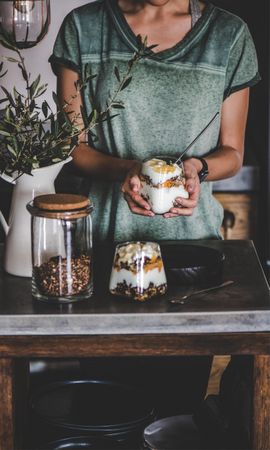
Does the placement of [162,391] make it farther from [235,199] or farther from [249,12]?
[249,12]

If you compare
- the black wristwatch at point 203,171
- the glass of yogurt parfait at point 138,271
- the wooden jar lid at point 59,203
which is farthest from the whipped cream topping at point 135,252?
the black wristwatch at point 203,171

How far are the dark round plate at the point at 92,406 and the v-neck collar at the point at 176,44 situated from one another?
0.85 metres

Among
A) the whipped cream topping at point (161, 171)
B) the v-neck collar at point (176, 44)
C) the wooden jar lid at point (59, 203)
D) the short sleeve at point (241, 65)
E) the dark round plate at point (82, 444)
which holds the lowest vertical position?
the dark round plate at point (82, 444)

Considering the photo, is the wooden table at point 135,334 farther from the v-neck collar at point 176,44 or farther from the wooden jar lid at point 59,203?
the v-neck collar at point 176,44

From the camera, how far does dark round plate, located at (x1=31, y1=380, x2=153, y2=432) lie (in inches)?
69.2

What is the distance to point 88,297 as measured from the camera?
1623 millimetres

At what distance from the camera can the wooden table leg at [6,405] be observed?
5.09 ft

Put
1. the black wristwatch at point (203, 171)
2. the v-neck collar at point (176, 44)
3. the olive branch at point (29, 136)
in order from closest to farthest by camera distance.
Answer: the olive branch at point (29, 136) < the black wristwatch at point (203, 171) < the v-neck collar at point (176, 44)

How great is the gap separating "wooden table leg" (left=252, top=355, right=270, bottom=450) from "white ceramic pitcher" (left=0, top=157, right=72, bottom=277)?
519 millimetres

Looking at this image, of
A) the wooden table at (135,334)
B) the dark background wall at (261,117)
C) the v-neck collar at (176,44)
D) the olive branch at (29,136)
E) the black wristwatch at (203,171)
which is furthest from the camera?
the dark background wall at (261,117)

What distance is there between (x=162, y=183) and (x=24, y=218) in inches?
11.9

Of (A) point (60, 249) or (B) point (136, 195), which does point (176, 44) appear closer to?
(B) point (136, 195)

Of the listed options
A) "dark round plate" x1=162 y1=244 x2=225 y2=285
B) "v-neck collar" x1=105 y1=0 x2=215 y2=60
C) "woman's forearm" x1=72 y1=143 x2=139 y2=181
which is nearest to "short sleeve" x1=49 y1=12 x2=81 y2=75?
"v-neck collar" x1=105 y1=0 x2=215 y2=60

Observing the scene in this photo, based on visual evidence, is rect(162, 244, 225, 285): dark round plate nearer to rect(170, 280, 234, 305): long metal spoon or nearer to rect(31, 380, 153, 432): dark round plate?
rect(170, 280, 234, 305): long metal spoon
